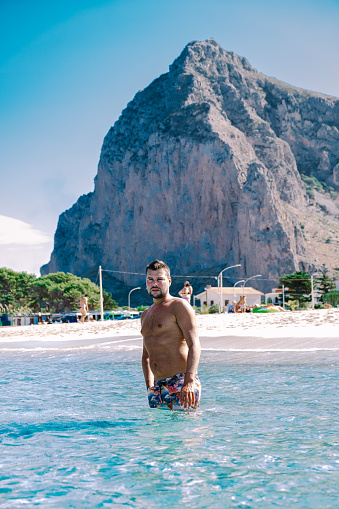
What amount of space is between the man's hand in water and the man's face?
3.35 feet

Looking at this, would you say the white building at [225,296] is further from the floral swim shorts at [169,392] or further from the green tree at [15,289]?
the floral swim shorts at [169,392]

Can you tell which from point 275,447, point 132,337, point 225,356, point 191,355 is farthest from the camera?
point 132,337

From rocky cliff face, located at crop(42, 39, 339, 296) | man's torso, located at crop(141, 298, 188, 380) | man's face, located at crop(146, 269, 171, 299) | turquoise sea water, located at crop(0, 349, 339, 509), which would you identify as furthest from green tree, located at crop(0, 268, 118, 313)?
man's face, located at crop(146, 269, 171, 299)

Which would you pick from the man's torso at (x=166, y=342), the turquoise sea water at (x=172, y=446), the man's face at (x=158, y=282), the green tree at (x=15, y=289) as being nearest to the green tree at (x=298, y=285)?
the green tree at (x=15, y=289)

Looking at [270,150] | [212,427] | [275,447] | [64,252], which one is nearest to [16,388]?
[212,427]

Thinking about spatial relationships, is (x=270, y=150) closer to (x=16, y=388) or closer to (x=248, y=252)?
(x=248, y=252)

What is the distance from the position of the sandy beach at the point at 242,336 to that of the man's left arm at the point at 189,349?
1116cm

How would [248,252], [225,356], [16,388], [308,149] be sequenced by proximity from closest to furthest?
1. [16,388]
2. [225,356]
3. [248,252]
4. [308,149]

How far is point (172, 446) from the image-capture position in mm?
5086

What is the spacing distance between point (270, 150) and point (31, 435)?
164 meters

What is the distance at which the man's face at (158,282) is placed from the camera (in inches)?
237

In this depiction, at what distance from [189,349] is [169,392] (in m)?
0.57

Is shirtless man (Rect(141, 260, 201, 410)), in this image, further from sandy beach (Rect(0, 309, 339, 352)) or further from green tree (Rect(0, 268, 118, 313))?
green tree (Rect(0, 268, 118, 313))

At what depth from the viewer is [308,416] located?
652 cm
